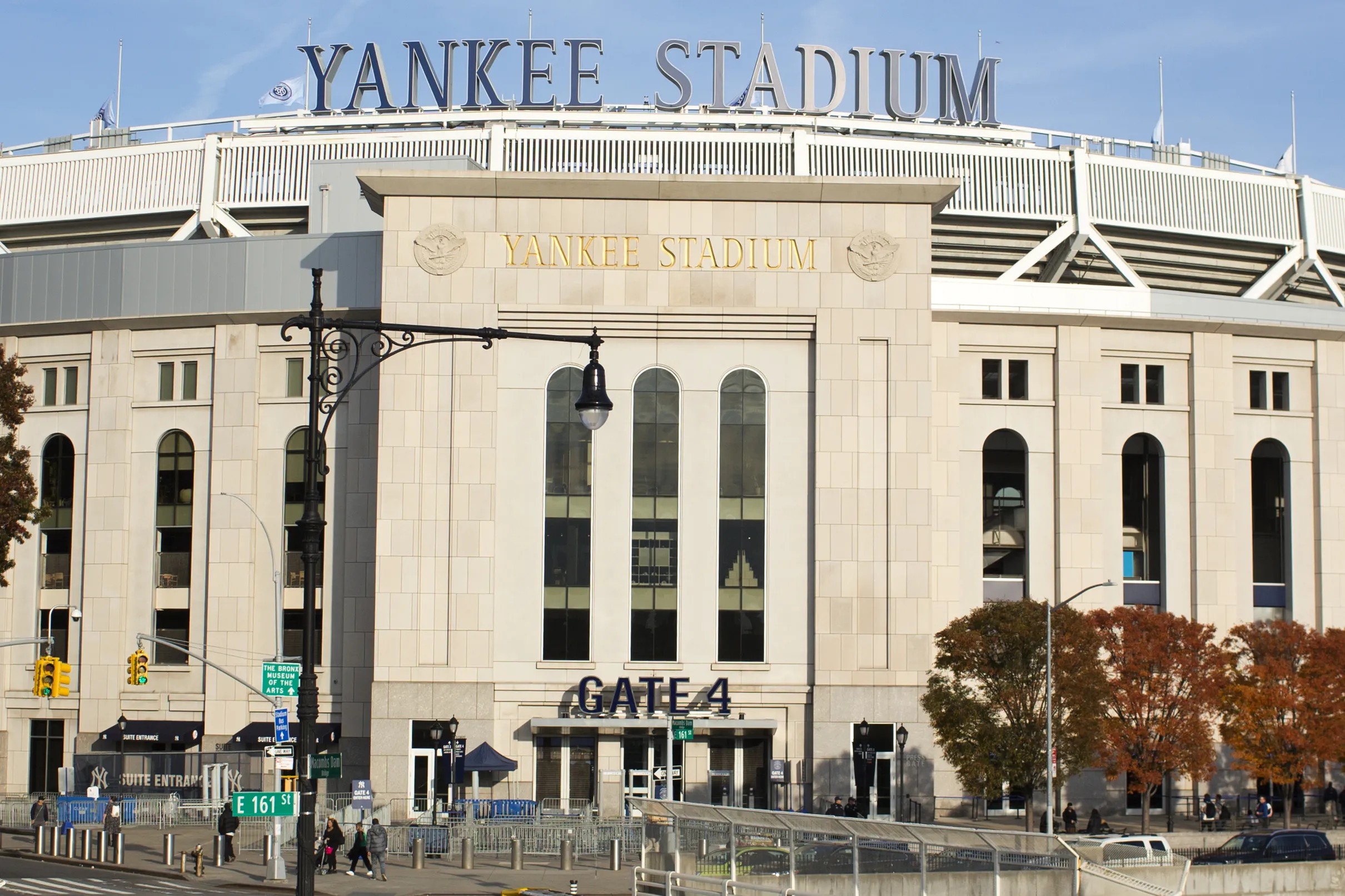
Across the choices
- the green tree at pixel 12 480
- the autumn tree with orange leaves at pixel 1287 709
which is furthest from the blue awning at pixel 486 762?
the autumn tree with orange leaves at pixel 1287 709

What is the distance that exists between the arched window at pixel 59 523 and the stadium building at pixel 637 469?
0.16 meters

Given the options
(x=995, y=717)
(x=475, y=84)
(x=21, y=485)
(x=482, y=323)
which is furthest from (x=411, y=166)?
(x=995, y=717)

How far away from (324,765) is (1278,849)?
2560 centimetres

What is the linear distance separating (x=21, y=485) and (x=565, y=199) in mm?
22238

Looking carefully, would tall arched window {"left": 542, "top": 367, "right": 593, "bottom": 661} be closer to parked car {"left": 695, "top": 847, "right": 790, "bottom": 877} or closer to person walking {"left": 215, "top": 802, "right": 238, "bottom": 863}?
person walking {"left": 215, "top": 802, "right": 238, "bottom": 863}

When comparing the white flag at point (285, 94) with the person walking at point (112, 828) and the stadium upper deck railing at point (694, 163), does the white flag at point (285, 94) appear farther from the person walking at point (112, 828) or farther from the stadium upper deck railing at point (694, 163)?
the person walking at point (112, 828)

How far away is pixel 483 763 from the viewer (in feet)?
193

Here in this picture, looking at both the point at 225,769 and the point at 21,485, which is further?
the point at 225,769

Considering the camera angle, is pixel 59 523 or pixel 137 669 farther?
pixel 59 523

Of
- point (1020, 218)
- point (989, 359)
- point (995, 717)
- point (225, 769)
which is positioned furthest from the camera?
point (1020, 218)

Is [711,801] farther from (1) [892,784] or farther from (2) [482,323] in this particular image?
(2) [482,323]

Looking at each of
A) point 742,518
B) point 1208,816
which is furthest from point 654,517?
point 1208,816

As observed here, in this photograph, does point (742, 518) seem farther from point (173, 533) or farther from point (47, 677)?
point (47, 677)

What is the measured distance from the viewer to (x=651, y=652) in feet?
203
